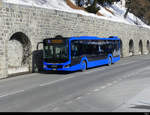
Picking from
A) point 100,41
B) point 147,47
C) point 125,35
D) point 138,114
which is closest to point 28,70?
point 100,41

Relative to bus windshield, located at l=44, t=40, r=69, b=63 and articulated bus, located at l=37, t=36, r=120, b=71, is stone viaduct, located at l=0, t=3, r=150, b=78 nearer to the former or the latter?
articulated bus, located at l=37, t=36, r=120, b=71

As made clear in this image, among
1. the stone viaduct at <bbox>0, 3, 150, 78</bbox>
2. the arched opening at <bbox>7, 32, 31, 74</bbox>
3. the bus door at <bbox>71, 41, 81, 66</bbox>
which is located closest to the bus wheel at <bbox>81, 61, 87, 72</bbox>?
the bus door at <bbox>71, 41, 81, 66</bbox>

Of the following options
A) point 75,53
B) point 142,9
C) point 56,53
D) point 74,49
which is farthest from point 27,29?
point 142,9

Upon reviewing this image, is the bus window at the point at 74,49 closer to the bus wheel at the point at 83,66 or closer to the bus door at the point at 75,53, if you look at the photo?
the bus door at the point at 75,53

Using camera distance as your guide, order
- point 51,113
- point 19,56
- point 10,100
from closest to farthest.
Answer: point 51,113 < point 10,100 < point 19,56

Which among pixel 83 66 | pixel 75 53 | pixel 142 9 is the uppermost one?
pixel 142 9

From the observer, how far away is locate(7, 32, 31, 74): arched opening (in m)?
19.7

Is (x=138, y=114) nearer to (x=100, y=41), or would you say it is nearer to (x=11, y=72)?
(x=11, y=72)

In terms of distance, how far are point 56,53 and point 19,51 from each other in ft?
12.4

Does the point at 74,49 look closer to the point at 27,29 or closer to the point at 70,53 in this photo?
the point at 70,53

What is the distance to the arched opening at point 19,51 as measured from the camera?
64.7 feet

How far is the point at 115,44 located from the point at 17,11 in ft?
36.2

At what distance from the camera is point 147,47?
172ft

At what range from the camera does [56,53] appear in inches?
716
